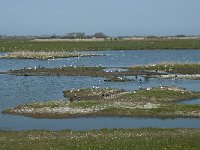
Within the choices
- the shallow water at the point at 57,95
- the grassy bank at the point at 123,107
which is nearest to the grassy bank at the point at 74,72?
the shallow water at the point at 57,95

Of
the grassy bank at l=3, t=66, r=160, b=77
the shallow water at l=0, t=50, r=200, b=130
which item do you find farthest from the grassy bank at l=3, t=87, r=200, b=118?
the grassy bank at l=3, t=66, r=160, b=77

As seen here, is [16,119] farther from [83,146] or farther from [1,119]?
[83,146]

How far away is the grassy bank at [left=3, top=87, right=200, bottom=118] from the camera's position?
36.3 meters

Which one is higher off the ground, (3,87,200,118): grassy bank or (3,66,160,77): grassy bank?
(3,87,200,118): grassy bank

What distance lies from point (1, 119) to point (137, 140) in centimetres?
1809

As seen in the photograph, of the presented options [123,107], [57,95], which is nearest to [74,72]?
[57,95]

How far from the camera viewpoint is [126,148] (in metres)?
18.1

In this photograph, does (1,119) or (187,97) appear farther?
(187,97)

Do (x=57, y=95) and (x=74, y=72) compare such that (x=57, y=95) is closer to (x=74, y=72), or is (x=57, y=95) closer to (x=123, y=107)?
(x=123, y=107)

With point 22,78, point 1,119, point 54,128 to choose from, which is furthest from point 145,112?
point 22,78

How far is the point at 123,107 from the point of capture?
3794cm

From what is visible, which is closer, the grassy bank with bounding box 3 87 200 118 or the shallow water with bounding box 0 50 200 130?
the shallow water with bounding box 0 50 200 130

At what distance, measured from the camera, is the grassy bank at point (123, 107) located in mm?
36344

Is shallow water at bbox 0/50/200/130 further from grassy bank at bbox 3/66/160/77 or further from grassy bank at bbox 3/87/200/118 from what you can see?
grassy bank at bbox 3/66/160/77
